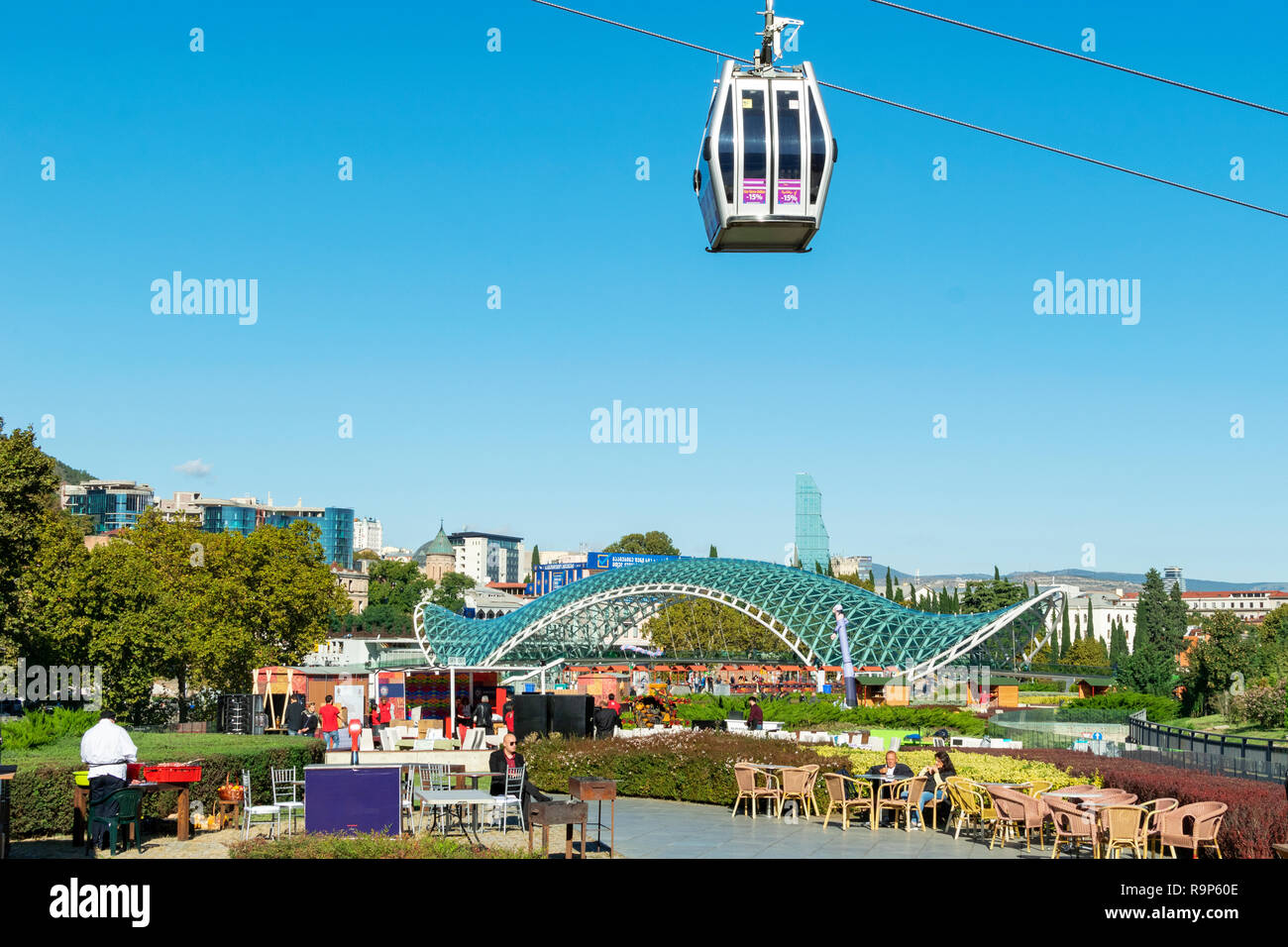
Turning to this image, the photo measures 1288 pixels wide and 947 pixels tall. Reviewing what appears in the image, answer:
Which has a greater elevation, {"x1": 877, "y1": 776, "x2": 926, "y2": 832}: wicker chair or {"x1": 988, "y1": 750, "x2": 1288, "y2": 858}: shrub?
{"x1": 988, "y1": 750, "x2": 1288, "y2": 858}: shrub

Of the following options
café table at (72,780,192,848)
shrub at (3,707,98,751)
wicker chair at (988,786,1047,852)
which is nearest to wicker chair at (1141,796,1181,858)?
wicker chair at (988,786,1047,852)

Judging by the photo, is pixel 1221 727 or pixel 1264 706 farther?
pixel 1221 727

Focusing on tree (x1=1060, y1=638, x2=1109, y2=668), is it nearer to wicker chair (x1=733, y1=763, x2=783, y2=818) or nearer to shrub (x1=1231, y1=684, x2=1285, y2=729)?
shrub (x1=1231, y1=684, x2=1285, y2=729)

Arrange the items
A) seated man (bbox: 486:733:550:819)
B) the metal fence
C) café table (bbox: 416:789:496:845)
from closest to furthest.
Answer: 1. café table (bbox: 416:789:496:845)
2. seated man (bbox: 486:733:550:819)
3. the metal fence

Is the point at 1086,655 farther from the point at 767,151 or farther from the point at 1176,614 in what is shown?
the point at 767,151

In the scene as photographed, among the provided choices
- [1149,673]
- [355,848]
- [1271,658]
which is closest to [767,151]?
[355,848]
